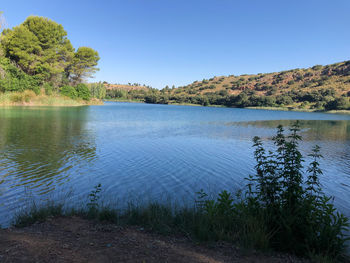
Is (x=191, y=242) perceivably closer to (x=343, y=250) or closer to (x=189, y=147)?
(x=343, y=250)

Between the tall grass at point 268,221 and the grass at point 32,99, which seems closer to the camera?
the tall grass at point 268,221

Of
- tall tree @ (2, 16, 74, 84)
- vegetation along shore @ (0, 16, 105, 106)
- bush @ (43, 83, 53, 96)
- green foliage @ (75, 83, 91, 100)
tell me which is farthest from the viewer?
green foliage @ (75, 83, 91, 100)

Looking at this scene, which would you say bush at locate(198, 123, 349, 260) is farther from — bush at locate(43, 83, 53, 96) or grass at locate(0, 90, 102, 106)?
bush at locate(43, 83, 53, 96)

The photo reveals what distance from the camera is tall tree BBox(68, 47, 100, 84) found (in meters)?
66.1

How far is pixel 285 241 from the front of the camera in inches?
183

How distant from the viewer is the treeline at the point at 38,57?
159 ft

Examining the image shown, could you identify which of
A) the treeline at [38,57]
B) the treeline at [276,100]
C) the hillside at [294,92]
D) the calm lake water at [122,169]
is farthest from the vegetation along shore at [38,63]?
the hillside at [294,92]

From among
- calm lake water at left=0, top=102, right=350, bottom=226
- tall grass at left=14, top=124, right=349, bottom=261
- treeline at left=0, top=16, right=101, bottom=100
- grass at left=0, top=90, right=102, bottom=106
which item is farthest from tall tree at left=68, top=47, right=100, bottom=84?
tall grass at left=14, top=124, right=349, bottom=261

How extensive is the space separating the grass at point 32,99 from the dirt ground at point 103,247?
4949cm

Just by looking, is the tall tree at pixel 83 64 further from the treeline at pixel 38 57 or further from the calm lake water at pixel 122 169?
the calm lake water at pixel 122 169

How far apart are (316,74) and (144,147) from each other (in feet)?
480

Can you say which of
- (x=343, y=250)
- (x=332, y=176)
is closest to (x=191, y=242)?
(x=343, y=250)

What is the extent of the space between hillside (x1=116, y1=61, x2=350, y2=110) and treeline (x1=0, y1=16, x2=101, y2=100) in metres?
77.6

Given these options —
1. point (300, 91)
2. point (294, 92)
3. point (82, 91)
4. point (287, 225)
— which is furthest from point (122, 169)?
point (294, 92)
